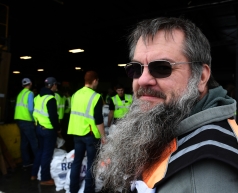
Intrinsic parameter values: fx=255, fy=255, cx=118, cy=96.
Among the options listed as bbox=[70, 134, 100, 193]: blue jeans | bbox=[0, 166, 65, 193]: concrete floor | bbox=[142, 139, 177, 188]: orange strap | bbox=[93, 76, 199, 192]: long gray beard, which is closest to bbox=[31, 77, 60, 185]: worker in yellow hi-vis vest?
bbox=[0, 166, 65, 193]: concrete floor

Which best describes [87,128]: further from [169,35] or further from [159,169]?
[159,169]

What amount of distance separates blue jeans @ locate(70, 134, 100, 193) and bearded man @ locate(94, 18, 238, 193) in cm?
245

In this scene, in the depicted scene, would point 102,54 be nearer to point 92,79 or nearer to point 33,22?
point 33,22

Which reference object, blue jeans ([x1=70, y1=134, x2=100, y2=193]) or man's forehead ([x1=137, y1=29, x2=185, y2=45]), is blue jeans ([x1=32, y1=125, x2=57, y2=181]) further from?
man's forehead ([x1=137, y1=29, x2=185, y2=45])

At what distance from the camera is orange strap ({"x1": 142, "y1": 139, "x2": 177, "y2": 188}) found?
2.90ft

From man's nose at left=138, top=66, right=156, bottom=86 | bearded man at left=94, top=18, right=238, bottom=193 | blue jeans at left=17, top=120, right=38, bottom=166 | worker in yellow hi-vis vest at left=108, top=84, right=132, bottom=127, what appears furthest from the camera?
worker in yellow hi-vis vest at left=108, top=84, right=132, bottom=127

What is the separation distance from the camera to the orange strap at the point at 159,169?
0.88 metres

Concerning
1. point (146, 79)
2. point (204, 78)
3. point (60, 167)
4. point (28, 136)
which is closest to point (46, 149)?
point (60, 167)

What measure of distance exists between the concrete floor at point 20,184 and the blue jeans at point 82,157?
0.61 m

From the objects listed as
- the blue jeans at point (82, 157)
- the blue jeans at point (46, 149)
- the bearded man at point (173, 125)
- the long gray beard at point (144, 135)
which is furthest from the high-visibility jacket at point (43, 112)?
the long gray beard at point (144, 135)

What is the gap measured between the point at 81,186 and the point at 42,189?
890 mm

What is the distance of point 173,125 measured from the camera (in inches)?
41.4

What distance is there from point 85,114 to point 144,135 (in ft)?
8.94

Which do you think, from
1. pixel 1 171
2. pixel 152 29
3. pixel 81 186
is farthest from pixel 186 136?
pixel 1 171
